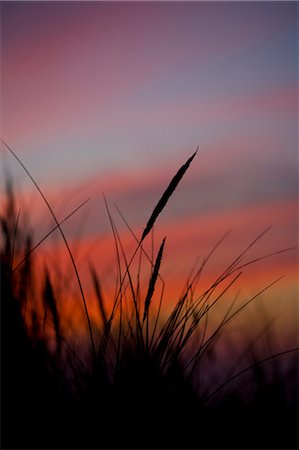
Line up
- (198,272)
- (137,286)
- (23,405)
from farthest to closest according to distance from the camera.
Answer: (198,272)
(137,286)
(23,405)

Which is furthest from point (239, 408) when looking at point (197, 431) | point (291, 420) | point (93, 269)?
point (93, 269)

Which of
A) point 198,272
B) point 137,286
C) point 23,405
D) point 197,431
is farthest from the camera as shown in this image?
point 198,272

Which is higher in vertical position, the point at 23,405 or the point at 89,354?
the point at 89,354

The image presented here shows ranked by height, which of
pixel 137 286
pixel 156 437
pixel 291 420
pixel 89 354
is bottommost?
pixel 156 437

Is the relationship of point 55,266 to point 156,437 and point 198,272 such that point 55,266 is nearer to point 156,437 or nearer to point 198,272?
point 198,272

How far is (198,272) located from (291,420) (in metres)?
0.54

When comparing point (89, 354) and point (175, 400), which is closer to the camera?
point (175, 400)

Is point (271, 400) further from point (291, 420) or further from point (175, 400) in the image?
point (175, 400)

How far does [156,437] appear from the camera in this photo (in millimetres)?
1972

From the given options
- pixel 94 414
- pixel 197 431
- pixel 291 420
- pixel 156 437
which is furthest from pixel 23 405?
pixel 291 420

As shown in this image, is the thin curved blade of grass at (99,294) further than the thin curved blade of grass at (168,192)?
Yes

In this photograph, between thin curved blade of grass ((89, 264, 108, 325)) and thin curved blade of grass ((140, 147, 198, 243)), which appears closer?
thin curved blade of grass ((140, 147, 198, 243))

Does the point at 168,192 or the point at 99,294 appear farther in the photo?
the point at 99,294

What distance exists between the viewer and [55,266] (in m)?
2.57
